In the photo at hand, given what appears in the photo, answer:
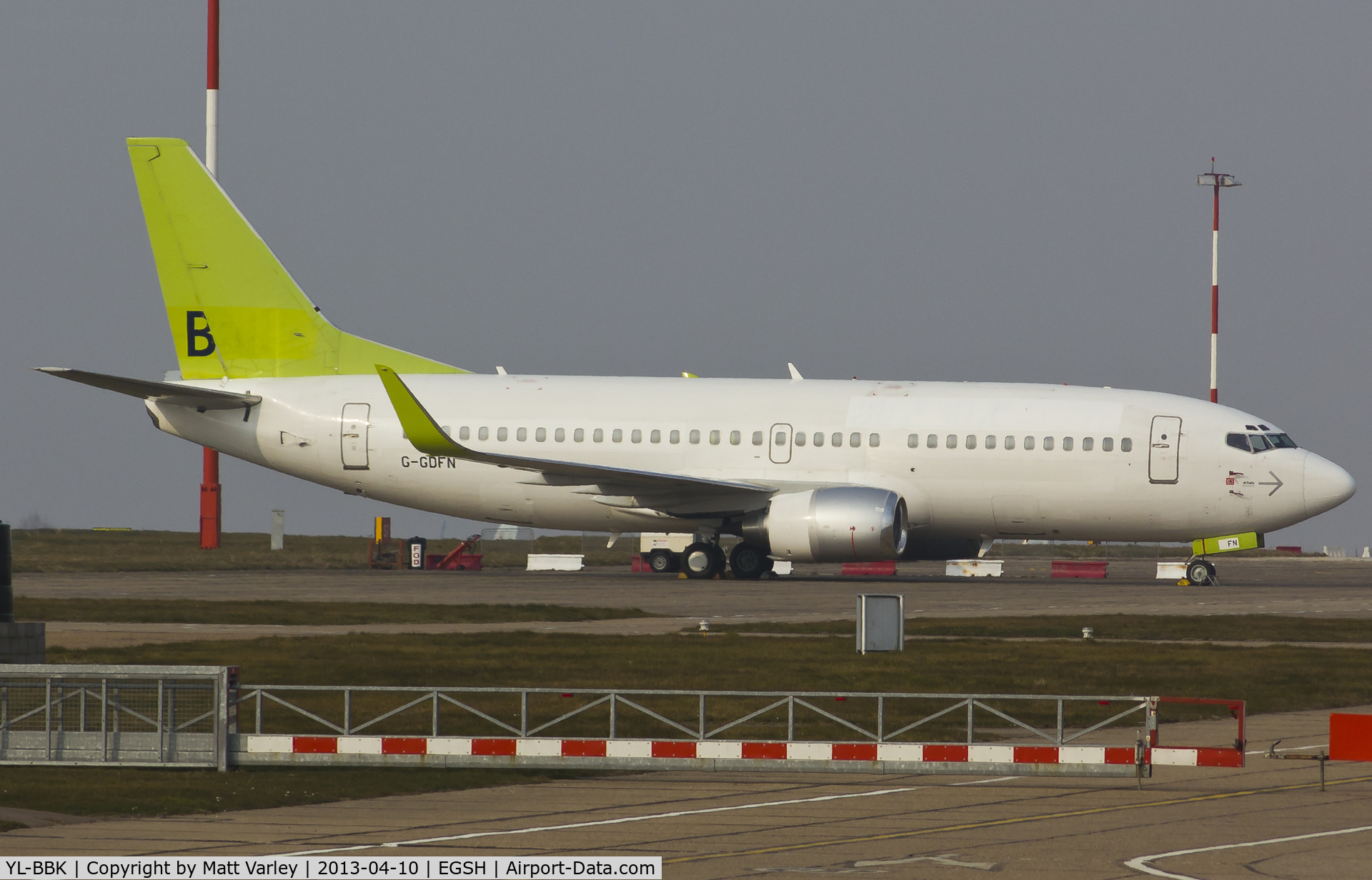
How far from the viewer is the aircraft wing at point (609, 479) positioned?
1410 inches

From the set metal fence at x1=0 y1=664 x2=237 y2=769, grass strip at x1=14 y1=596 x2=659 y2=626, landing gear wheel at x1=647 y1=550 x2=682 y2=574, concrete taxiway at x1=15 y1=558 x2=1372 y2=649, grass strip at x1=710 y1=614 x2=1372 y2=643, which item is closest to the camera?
metal fence at x1=0 y1=664 x2=237 y2=769

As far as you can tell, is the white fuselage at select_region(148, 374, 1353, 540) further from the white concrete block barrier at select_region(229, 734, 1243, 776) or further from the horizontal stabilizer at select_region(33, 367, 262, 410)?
the white concrete block barrier at select_region(229, 734, 1243, 776)

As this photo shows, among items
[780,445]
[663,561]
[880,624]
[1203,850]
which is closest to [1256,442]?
[780,445]

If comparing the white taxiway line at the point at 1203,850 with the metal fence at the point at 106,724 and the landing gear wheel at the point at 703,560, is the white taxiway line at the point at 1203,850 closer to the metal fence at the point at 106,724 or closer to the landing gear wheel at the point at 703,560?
the metal fence at the point at 106,724

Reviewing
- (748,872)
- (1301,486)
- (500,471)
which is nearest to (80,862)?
(748,872)

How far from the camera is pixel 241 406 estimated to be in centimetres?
4025

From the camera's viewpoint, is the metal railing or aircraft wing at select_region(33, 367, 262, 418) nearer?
the metal railing

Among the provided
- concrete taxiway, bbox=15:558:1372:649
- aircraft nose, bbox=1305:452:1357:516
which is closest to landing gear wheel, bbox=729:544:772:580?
concrete taxiway, bbox=15:558:1372:649

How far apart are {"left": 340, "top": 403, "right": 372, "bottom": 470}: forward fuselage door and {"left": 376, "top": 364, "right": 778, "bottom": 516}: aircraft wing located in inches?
82.8

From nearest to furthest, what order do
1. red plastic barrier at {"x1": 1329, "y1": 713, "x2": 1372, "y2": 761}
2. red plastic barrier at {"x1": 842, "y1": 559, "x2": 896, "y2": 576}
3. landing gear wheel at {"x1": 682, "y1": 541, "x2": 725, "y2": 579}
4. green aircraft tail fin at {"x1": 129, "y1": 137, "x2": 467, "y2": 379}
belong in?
red plastic barrier at {"x1": 1329, "y1": 713, "x2": 1372, "y2": 761} < landing gear wheel at {"x1": 682, "y1": 541, "x2": 725, "y2": 579} < green aircraft tail fin at {"x1": 129, "y1": 137, "x2": 467, "y2": 379} < red plastic barrier at {"x1": 842, "y1": 559, "x2": 896, "y2": 576}

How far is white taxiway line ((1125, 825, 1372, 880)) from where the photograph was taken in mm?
10445

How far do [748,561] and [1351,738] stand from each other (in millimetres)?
25626

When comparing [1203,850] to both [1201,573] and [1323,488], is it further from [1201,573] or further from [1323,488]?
[1201,573]

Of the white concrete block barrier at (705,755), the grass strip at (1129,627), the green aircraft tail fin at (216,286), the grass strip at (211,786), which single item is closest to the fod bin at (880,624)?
the grass strip at (1129,627)
